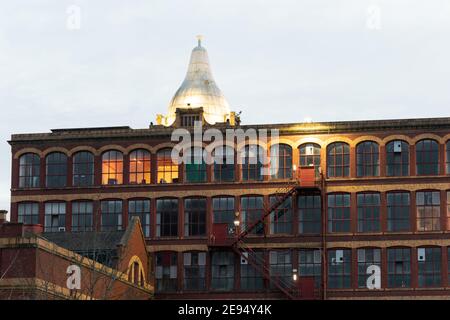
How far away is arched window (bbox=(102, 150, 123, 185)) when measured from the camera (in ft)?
270

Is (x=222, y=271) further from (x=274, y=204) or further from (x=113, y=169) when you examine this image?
(x=113, y=169)

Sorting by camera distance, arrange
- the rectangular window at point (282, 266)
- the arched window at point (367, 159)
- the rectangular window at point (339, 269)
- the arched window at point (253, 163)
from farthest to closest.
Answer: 1. the arched window at point (253, 163)
2. the arched window at point (367, 159)
3. the rectangular window at point (282, 266)
4. the rectangular window at point (339, 269)

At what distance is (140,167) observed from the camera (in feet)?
269

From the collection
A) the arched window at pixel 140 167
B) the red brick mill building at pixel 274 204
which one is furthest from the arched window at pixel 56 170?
the arched window at pixel 140 167

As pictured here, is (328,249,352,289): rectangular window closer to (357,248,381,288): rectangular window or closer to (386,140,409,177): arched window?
(357,248,381,288): rectangular window

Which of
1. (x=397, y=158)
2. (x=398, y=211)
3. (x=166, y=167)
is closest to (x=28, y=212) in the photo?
(x=166, y=167)

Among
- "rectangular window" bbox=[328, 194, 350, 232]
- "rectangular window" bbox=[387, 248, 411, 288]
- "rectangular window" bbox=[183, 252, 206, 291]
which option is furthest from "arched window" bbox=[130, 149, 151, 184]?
"rectangular window" bbox=[387, 248, 411, 288]

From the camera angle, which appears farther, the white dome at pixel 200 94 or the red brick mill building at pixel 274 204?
the white dome at pixel 200 94

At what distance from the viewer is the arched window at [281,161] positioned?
7969 cm

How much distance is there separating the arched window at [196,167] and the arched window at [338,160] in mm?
10335

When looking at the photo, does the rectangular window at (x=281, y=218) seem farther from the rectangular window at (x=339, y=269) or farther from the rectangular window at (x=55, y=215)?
the rectangular window at (x=55, y=215)

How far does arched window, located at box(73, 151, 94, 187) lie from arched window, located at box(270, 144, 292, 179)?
15.4 metres
